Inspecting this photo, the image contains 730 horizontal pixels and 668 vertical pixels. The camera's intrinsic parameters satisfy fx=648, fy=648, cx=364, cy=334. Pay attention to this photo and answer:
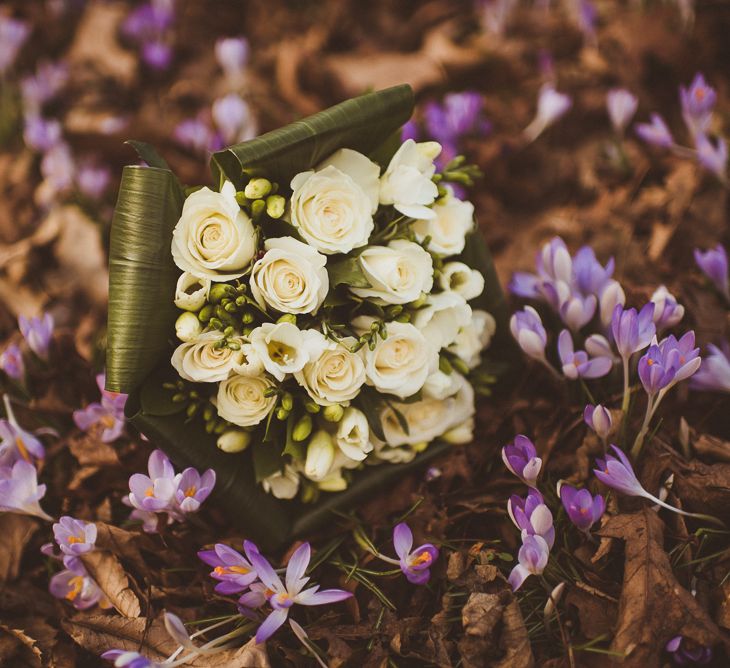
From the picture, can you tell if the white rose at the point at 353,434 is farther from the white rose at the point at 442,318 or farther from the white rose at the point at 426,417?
the white rose at the point at 442,318

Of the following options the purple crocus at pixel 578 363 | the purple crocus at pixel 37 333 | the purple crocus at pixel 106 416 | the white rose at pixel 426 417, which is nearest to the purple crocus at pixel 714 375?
the purple crocus at pixel 578 363

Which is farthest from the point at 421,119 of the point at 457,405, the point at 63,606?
the point at 63,606

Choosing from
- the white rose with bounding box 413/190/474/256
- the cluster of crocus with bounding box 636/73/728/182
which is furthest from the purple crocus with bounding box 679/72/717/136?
the white rose with bounding box 413/190/474/256

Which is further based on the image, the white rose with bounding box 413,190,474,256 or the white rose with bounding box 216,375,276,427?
the white rose with bounding box 413,190,474,256

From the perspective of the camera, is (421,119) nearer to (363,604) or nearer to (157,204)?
(157,204)

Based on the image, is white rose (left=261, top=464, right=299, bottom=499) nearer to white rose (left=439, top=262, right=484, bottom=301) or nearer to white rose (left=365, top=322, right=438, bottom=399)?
white rose (left=365, top=322, right=438, bottom=399)

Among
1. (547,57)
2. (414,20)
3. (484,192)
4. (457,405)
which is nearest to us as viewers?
(457,405)

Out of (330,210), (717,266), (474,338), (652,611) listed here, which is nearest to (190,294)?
(330,210)
